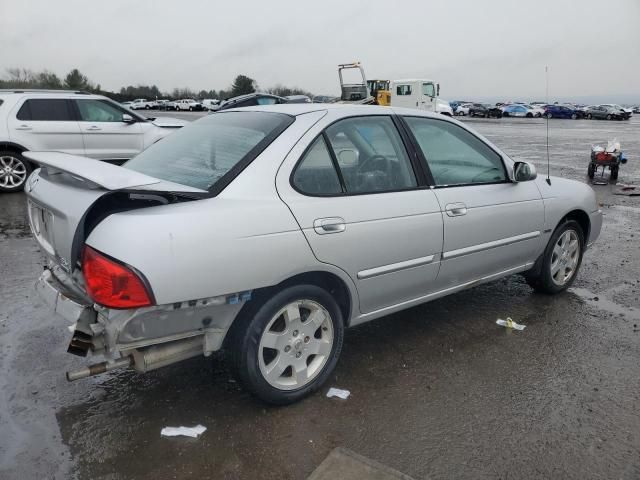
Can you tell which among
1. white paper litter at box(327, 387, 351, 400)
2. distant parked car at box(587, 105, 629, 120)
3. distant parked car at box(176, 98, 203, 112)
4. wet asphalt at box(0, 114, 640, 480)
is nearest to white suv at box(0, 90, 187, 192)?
wet asphalt at box(0, 114, 640, 480)

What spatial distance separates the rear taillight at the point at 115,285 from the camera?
2.34 m

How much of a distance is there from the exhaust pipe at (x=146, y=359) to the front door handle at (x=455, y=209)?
6.17 feet

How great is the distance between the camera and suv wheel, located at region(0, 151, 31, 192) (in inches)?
365

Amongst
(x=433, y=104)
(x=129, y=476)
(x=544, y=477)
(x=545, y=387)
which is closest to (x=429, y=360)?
(x=545, y=387)

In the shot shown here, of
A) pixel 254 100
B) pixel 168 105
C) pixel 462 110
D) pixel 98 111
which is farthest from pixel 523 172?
pixel 168 105

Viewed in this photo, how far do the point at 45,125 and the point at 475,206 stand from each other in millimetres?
8446

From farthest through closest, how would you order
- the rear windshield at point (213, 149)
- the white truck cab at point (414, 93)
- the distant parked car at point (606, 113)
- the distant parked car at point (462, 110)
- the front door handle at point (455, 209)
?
the distant parked car at point (462, 110) < the distant parked car at point (606, 113) < the white truck cab at point (414, 93) < the front door handle at point (455, 209) < the rear windshield at point (213, 149)

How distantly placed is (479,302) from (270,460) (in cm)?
271

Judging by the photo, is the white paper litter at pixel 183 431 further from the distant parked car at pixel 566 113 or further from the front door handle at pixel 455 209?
the distant parked car at pixel 566 113

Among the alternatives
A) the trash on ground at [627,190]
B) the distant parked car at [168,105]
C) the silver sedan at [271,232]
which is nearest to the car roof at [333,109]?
the silver sedan at [271,232]

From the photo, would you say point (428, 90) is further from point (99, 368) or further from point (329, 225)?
point (99, 368)

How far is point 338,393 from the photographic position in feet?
10.4

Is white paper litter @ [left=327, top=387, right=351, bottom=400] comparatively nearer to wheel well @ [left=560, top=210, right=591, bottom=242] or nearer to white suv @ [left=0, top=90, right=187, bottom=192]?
wheel well @ [left=560, top=210, right=591, bottom=242]

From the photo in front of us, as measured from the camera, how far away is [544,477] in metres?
2.50
